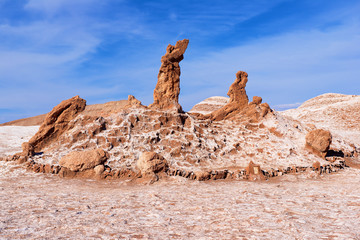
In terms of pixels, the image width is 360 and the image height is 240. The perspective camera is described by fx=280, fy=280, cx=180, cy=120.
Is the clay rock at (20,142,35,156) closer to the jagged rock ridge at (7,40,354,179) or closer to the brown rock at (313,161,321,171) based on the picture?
the jagged rock ridge at (7,40,354,179)

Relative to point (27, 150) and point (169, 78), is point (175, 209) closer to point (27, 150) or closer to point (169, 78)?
point (27, 150)

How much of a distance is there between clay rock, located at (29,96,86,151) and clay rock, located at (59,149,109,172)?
2.73m

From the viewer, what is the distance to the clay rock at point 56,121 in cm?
1422

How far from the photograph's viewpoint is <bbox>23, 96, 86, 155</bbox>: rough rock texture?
1421 cm

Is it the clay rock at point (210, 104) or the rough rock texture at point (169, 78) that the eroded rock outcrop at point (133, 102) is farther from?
the clay rock at point (210, 104)

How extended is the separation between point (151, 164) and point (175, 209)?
4545mm

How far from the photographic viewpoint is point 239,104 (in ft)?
62.6

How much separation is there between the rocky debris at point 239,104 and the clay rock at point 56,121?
29.5ft

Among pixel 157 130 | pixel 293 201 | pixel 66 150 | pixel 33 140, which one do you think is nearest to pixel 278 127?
pixel 157 130

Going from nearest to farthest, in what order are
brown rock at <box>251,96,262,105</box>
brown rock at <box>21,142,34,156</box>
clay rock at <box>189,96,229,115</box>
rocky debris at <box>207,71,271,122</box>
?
brown rock at <box>21,142,34,156</box>, rocky debris at <box>207,71,271,122</box>, brown rock at <box>251,96,262,105</box>, clay rock at <box>189,96,229,115</box>

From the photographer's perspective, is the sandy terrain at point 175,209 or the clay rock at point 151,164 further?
the clay rock at point 151,164

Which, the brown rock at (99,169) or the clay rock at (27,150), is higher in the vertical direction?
the clay rock at (27,150)

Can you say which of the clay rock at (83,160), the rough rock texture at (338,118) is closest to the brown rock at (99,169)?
the clay rock at (83,160)

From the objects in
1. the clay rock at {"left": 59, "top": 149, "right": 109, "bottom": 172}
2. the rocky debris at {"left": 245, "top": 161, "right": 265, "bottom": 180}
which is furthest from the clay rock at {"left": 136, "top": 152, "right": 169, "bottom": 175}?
the rocky debris at {"left": 245, "top": 161, "right": 265, "bottom": 180}
